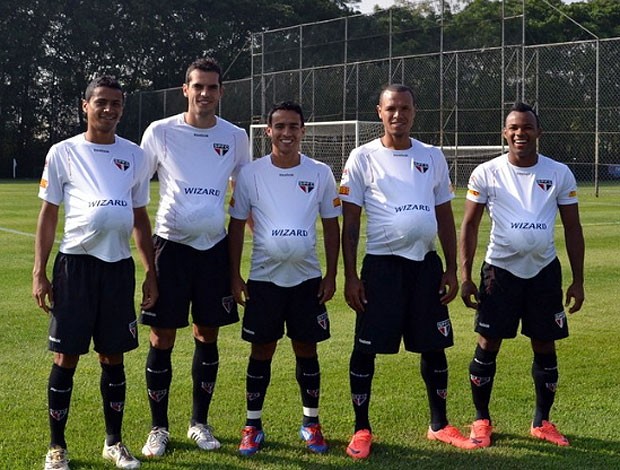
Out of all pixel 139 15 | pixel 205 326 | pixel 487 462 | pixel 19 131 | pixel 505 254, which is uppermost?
pixel 139 15

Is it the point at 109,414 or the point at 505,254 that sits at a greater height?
the point at 505,254

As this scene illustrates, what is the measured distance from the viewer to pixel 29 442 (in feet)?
17.4

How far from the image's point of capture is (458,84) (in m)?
30.9

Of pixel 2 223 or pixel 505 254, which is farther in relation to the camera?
pixel 2 223

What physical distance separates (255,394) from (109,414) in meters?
0.85

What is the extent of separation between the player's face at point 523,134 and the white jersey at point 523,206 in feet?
0.28

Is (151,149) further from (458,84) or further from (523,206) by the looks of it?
(458,84)

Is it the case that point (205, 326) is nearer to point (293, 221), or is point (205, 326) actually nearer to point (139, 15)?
point (293, 221)

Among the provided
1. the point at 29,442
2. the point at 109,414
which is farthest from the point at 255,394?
the point at 29,442

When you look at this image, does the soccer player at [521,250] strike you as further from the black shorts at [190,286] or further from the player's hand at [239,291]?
the black shorts at [190,286]

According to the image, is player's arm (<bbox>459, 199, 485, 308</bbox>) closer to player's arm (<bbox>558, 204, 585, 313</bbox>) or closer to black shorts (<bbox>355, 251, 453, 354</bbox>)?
black shorts (<bbox>355, 251, 453, 354</bbox>)

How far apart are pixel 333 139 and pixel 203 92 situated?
2904 cm

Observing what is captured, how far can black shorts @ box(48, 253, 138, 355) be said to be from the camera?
4805 mm

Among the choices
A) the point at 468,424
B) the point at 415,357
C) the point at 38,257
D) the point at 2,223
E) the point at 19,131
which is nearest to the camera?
the point at 38,257
